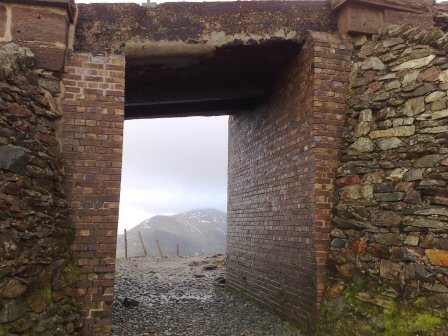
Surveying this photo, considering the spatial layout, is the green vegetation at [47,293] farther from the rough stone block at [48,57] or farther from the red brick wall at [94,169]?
the rough stone block at [48,57]

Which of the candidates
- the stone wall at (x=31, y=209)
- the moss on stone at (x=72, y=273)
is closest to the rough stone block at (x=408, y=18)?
the stone wall at (x=31, y=209)

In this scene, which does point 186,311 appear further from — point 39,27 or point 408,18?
point 408,18

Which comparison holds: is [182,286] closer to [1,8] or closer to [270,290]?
[270,290]

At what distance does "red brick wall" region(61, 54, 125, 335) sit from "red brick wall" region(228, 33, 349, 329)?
2427 mm

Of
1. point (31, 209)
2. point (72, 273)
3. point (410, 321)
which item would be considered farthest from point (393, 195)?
point (31, 209)

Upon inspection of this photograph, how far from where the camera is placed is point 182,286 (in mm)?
10242

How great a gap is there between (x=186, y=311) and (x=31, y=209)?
4.23 meters

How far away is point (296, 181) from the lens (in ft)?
19.1

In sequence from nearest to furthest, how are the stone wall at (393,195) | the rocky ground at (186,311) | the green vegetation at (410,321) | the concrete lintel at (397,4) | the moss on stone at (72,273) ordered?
the green vegetation at (410,321), the stone wall at (393,195), the moss on stone at (72,273), the concrete lintel at (397,4), the rocky ground at (186,311)

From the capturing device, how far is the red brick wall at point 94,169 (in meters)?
4.76

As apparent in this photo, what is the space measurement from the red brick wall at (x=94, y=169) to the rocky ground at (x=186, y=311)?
4.99 ft

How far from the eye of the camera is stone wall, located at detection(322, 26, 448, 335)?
4121mm

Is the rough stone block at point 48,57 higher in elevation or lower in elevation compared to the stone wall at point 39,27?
lower

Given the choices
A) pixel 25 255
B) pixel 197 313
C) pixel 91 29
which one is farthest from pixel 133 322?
pixel 91 29
